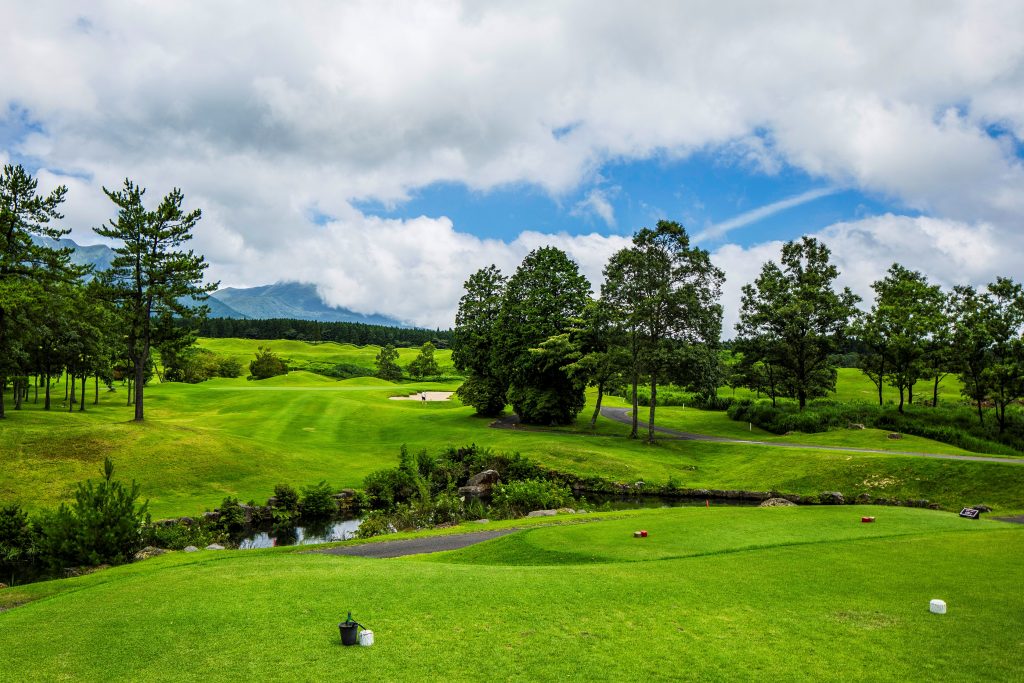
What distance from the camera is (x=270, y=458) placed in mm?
37719

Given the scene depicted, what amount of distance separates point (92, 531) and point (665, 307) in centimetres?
3746

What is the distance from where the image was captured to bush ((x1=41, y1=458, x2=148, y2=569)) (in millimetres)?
18188

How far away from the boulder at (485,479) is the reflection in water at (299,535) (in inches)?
344

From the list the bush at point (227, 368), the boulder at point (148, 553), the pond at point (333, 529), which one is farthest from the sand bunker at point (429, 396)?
the boulder at point (148, 553)

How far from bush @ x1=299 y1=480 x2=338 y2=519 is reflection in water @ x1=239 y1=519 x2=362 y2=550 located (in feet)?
3.22

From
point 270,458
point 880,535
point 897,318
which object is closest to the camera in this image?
point 880,535

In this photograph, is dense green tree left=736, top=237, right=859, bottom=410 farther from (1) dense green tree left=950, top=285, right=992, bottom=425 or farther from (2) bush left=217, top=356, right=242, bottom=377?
(2) bush left=217, top=356, right=242, bottom=377

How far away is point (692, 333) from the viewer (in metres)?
45.2

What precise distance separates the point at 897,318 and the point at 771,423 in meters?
13.3

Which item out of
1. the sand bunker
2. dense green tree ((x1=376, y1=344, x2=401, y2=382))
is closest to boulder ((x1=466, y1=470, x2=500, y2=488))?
the sand bunker

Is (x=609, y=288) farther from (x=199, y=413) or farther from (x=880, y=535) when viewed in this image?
(x=199, y=413)

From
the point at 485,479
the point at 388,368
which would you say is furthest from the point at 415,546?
the point at 388,368

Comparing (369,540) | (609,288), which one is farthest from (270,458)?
(609,288)

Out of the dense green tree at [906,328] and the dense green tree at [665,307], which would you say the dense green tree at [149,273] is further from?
the dense green tree at [906,328]
